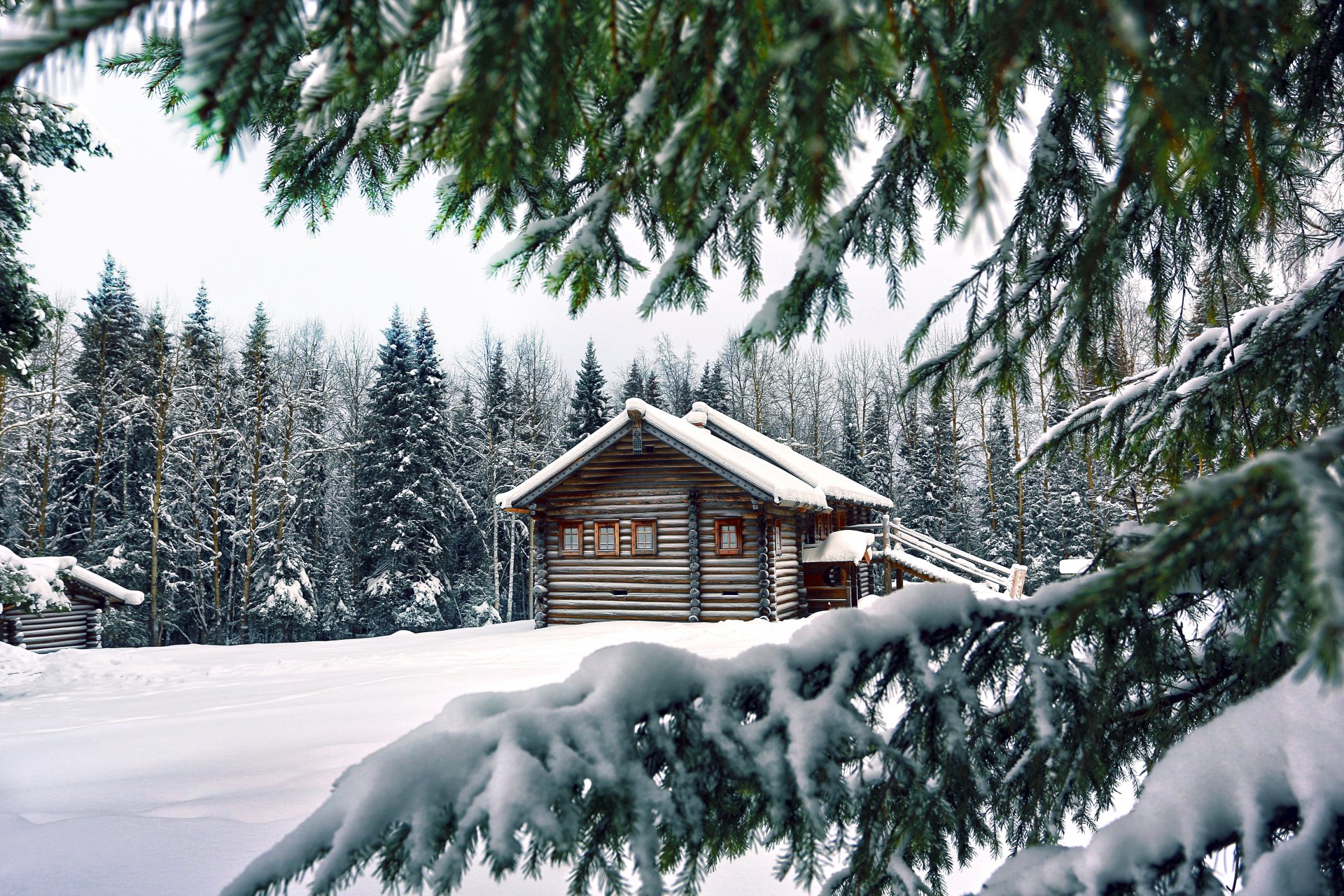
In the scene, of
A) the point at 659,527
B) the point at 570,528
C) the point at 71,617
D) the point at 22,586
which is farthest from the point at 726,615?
the point at 71,617

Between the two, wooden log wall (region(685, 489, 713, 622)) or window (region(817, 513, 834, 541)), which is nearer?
wooden log wall (region(685, 489, 713, 622))

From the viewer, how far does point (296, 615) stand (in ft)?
90.7

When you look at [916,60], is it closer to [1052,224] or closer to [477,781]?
[1052,224]

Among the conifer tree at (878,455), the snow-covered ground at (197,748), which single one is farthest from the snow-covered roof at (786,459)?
the conifer tree at (878,455)

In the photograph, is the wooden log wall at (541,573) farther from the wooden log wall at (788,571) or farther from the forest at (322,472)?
the forest at (322,472)

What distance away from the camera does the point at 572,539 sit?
59.4ft

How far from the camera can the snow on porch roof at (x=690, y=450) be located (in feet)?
52.2

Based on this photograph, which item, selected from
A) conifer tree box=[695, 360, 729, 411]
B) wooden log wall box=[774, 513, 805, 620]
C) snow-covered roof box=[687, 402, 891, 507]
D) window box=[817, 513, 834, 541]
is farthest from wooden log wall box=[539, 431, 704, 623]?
conifer tree box=[695, 360, 729, 411]

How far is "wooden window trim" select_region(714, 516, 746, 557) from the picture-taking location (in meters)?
17.0

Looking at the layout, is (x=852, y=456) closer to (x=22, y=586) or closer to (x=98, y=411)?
(x=98, y=411)

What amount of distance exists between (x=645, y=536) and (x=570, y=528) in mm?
2024

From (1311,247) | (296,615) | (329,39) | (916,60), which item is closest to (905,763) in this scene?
(329,39)

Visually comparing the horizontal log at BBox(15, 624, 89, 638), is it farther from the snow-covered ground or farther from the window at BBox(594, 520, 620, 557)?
the window at BBox(594, 520, 620, 557)

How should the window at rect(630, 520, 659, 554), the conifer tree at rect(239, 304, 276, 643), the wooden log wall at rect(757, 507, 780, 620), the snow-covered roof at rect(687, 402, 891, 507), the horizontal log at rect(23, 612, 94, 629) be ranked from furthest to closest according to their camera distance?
1. the conifer tree at rect(239, 304, 276, 643)
2. the snow-covered roof at rect(687, 402, 891, 507)
3. the horizontal log at rect(23, 612, 94, 629)
4. the window at rect(630, 520, 659, 554)
5. the wooden log wall at rect(757, 507, 780, 620)
